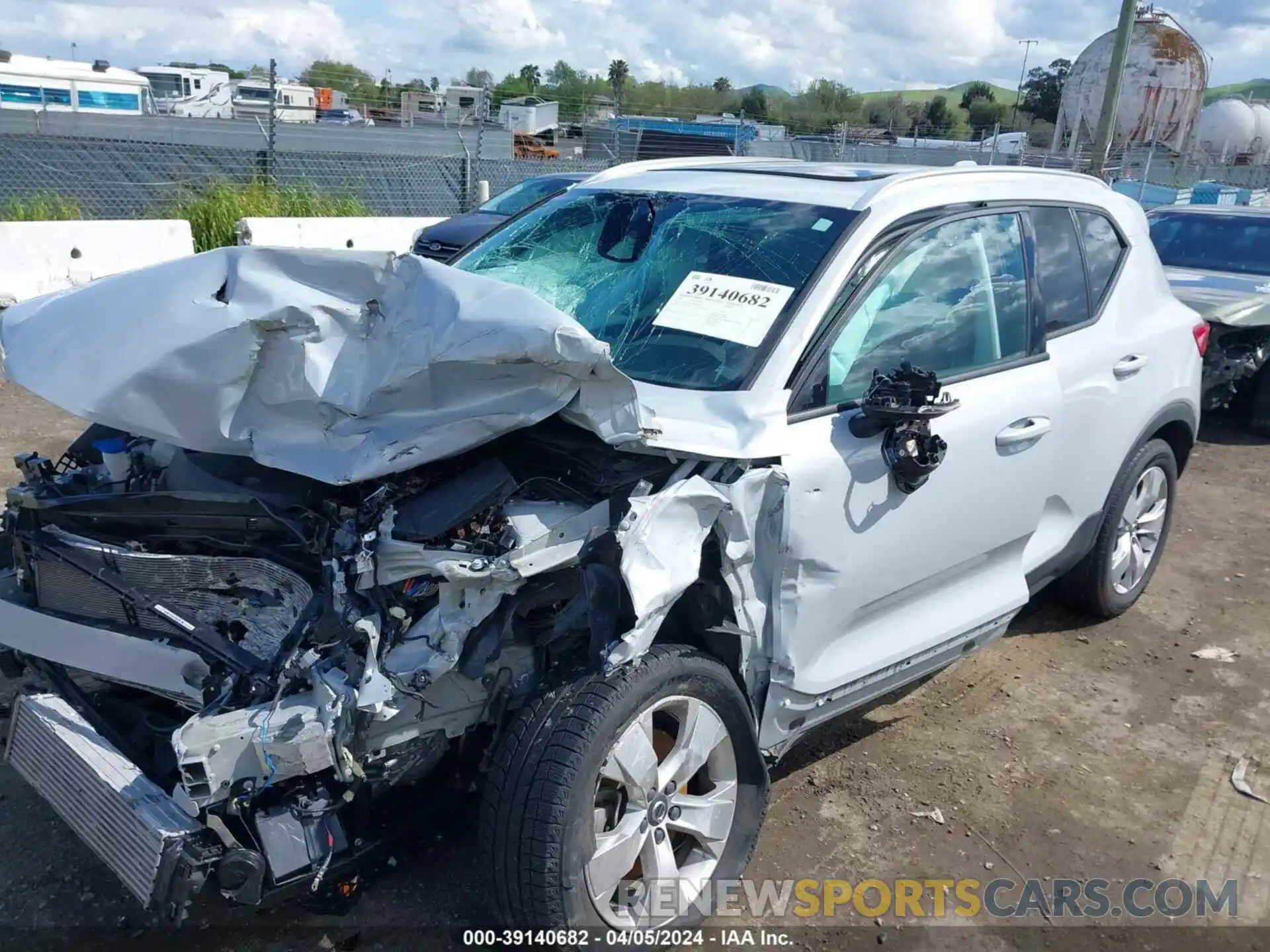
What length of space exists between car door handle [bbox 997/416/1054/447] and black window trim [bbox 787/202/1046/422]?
20cm

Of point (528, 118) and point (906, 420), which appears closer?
point (906, 420)

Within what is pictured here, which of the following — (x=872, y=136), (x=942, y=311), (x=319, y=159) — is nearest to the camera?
(x=942, y=311)

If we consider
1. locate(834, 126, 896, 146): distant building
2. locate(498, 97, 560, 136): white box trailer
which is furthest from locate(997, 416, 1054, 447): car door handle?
locate(834, 126, 896, 146): distant building

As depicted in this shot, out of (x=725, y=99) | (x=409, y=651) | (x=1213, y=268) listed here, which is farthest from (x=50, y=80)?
(x=725, y=99)

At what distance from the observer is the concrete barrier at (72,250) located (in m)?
9.11

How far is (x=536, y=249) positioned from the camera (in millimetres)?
3939

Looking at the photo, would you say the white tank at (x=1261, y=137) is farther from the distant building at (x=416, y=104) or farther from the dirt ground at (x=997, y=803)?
the dirt ground at (x=997, y=803)

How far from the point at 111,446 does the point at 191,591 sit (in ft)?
2.14

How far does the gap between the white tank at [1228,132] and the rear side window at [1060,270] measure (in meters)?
38.0

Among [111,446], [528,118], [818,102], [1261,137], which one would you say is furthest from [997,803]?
[818,102]

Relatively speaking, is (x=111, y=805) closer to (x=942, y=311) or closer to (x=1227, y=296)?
(x=942, y=311)

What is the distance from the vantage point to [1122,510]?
14.0ft

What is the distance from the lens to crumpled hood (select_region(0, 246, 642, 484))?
2.49 m

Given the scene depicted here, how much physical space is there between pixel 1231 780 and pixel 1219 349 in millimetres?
5172
